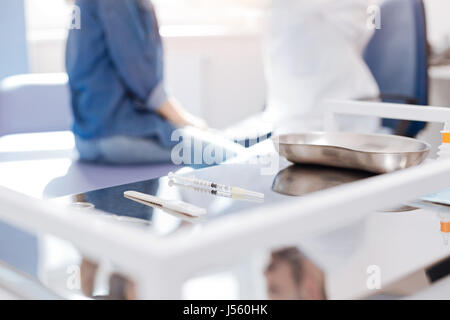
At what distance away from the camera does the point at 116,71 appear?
165cm

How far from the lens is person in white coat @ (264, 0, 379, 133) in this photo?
6.07 ft

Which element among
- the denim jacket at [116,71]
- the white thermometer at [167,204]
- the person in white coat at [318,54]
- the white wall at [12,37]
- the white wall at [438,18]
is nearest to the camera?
the white thermometer at [167,204]

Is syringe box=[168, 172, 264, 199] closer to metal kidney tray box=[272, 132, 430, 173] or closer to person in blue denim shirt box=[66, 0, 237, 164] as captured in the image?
metal kidney tray box=[272, 132, 430, 173]

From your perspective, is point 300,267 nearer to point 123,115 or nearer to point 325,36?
point 123,115

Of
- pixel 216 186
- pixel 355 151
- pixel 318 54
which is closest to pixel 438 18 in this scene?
pixel 318 54

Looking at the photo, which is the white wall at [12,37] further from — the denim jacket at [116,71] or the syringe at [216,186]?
the syringe at [216,186]

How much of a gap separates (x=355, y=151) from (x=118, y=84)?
1021 mm

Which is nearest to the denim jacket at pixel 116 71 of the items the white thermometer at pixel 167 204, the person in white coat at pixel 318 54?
the person in white coat at pixel 318 54

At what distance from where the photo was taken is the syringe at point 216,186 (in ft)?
2.41

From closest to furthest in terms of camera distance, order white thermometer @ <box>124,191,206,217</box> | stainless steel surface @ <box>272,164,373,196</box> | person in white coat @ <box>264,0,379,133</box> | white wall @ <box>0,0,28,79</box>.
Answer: white thermometer @ <box>124,191,206,217</box> < stainless steel surface @ <box>272,164,373,196</box> < person in white coat @ <box>264,0,379,133</box> < white wall @ <box>0,0,28,79</box>

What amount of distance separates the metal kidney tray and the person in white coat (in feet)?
3.08

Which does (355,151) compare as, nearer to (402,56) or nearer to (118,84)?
(118,84)

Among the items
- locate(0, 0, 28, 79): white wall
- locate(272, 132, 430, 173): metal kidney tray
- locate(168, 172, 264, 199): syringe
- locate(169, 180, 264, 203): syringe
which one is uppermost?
locate(0, 0, 28, 79): white wall

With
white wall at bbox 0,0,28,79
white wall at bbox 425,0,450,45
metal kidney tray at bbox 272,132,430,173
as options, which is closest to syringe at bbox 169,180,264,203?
metal kidney tray at bbox 272,132,430,173
